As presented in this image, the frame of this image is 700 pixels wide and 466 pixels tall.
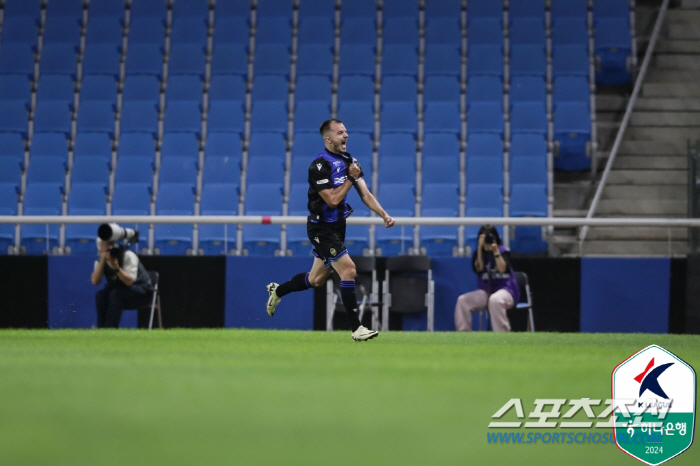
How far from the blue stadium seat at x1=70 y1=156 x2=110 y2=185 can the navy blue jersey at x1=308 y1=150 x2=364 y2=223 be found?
6.91m

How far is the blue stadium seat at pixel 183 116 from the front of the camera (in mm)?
13312

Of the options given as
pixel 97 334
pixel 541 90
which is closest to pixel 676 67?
pixel 541 90

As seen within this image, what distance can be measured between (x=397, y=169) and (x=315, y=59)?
2.90 meters

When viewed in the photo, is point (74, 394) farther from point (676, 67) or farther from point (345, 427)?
point (676, 67)

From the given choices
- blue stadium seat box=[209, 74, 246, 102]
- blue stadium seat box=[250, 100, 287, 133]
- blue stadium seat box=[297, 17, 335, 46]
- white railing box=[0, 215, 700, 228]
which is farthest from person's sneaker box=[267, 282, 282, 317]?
blue stadium seat box=[297, 17, 335, 46]

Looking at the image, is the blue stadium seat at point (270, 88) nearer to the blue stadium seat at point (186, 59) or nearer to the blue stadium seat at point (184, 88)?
the blue stadium seat at point (184, 88)

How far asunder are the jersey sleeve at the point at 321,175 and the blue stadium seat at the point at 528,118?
7131 mm

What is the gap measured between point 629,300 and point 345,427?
7345mm

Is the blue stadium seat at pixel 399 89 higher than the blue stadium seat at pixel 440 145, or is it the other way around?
the blue stadium seat at pixel 399 89

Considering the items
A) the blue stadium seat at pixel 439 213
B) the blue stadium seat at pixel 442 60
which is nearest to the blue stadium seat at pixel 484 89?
the blue stadium seat at pixel 442 60

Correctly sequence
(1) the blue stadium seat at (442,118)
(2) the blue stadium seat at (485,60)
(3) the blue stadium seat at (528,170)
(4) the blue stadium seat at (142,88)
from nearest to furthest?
(3) the blue stadium seat at (528,170)
(1) the blue stadium seat at (442,118)
(2) the blue stadium seat at (485,60)
(4) the blue stadium seat at (142,88)

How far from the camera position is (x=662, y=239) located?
9.39m

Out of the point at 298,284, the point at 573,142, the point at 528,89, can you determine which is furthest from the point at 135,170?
the point at 573,142

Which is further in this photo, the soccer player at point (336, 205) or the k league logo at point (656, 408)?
the soccer player at point (336, 205)
